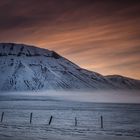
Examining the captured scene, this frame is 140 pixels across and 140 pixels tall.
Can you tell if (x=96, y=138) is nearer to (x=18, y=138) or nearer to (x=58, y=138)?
(x=58, y=138)

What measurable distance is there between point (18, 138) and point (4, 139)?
180 cm

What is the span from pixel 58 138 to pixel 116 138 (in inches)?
242

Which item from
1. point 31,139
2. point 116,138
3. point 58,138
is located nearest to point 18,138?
point 31,139

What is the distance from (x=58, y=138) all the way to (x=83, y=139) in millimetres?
2589

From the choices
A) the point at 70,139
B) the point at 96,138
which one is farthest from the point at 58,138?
the point at 96,138

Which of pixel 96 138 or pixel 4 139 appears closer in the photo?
pixel 4 139

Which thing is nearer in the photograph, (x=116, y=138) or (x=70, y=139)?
(x=70, y=139)

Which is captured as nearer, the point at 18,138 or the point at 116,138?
the point at 18,138

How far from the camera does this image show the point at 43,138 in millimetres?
35250

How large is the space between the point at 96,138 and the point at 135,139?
4020mm

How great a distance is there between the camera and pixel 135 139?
3662 cm

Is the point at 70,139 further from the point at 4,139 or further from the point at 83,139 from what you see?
the point at 4,139

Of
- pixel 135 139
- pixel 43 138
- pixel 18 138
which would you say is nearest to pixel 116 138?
pixel 135 139

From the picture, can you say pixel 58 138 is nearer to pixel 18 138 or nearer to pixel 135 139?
pixel 18 138
